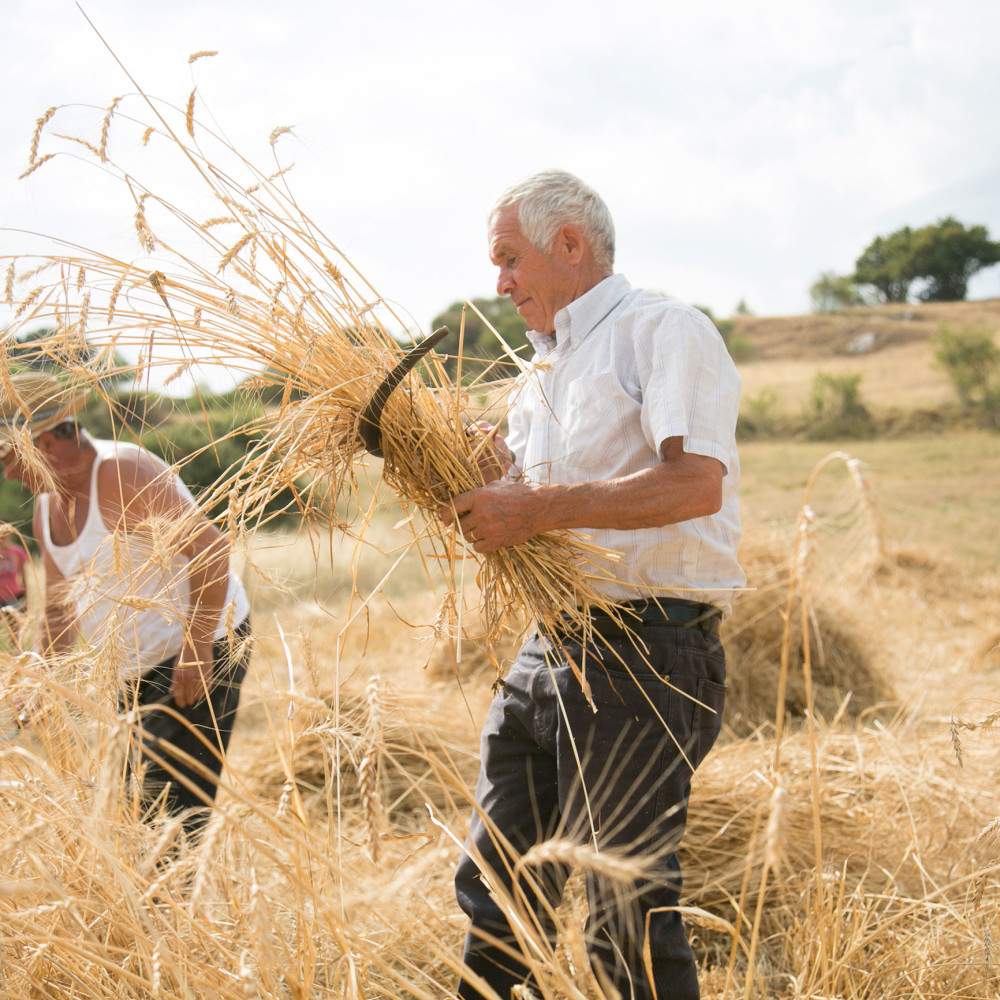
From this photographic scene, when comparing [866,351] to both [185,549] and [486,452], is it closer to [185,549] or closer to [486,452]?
[486,452]

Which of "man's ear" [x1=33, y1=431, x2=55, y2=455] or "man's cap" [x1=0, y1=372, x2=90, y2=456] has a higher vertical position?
"man's cap" [x1=0, y1=372, x2=90, y2=456]

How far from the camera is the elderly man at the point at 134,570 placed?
1647 mm

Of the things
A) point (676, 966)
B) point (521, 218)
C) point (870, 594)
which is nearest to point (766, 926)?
point (676, 966)

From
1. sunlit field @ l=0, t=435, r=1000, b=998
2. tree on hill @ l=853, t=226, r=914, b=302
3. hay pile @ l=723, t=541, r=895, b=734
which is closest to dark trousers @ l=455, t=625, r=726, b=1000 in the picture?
sunlit field @ l=0, t=435, r=1000, b=998

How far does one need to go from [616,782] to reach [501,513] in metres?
0.58

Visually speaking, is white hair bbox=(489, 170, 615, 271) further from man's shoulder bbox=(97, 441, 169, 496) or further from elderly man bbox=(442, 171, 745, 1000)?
man's shoulder bbox=(97, 441, 169, 496)

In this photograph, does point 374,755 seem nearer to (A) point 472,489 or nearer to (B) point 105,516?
(A) point 472,489

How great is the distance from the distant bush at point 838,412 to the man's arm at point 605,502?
68.6ft

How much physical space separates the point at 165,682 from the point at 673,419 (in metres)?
1.63

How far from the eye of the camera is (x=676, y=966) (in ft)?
4.88

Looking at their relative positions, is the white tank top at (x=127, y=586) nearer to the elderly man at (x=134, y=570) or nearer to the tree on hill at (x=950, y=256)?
the elderly man at (x=134, y=570)

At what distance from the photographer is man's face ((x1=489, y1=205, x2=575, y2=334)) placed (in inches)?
71.1

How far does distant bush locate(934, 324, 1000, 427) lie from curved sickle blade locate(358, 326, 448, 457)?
22500 millimetres

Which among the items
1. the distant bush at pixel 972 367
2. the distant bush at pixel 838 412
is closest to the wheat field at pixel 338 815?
the distant bush at pixel 838 412
